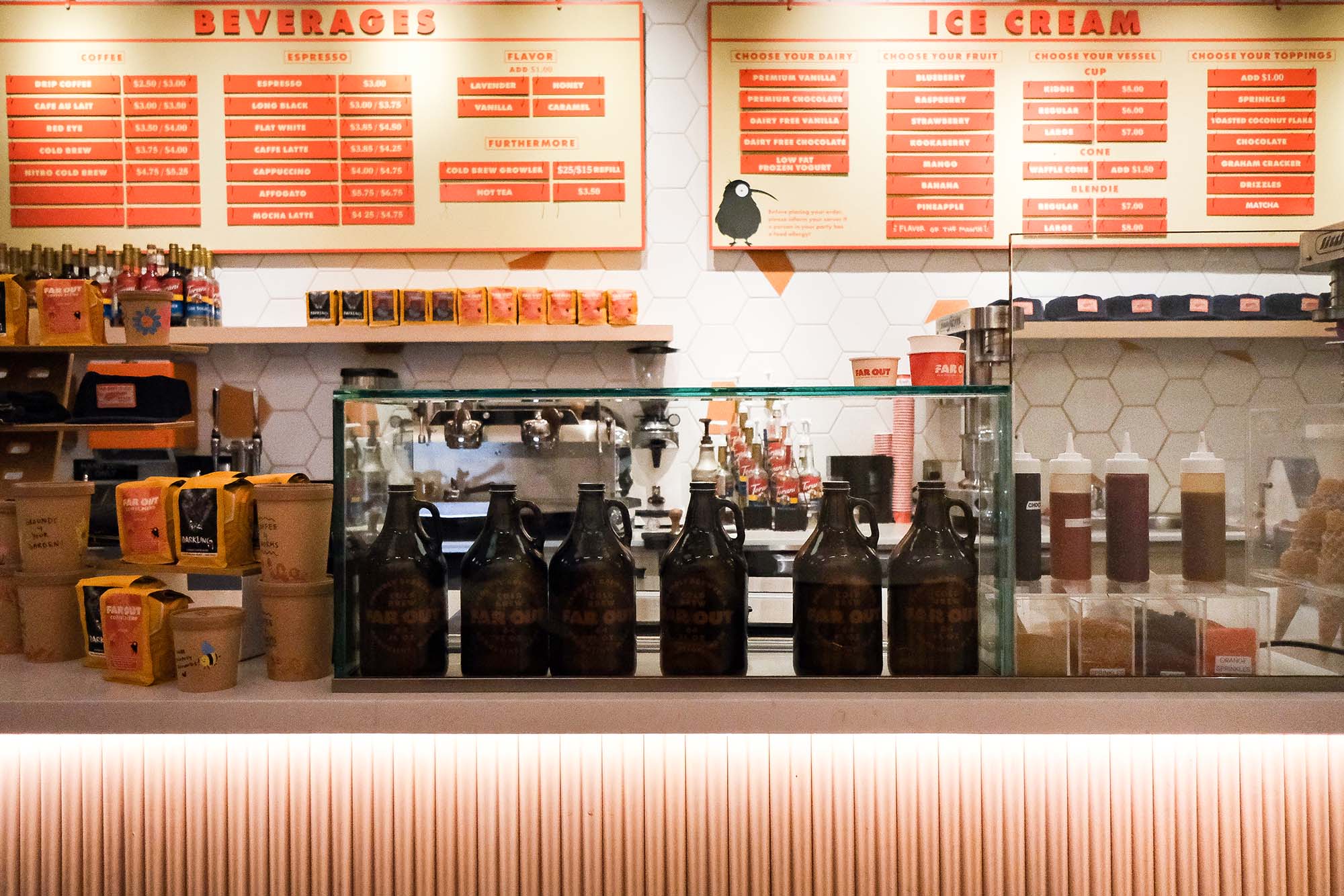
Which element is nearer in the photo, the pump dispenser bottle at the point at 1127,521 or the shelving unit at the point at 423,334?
the pump dispenser bottle at the point at 1127,521

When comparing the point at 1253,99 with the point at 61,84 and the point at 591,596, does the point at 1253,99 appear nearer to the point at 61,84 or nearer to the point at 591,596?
the point at 591,596

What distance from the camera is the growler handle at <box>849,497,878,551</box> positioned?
3.98 ft

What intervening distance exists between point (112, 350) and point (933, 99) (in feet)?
9.63

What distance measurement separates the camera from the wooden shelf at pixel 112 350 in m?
3.04

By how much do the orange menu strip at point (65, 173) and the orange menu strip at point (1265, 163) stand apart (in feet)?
12.4

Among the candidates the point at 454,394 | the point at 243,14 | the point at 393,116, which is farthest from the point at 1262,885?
the point at 243,14

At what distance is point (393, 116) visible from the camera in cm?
326

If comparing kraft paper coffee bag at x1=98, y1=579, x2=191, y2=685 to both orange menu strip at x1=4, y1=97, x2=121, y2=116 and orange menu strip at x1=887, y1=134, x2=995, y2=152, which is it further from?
orange menu strip at x1=887, y1=134, x2=995, y2=152

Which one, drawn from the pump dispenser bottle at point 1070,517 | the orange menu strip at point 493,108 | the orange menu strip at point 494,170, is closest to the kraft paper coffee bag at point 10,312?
the orange menu strip at point 494,170

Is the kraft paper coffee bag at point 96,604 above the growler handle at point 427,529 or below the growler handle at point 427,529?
below

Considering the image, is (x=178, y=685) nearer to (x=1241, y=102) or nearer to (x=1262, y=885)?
(x=1262, y=885)

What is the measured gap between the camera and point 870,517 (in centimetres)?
124

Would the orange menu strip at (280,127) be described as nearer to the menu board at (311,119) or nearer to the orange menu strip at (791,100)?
the menu board at (311,119)

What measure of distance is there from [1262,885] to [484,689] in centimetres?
102
